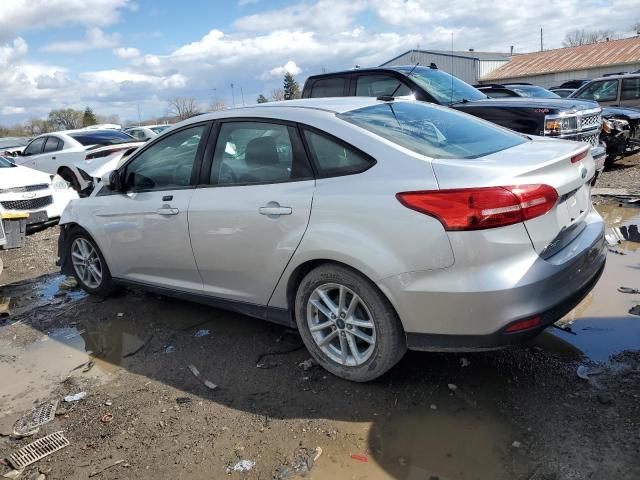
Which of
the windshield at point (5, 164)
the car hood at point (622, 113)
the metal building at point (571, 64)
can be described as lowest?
the car hood at point (622, 113)

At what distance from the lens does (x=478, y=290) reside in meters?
2.70

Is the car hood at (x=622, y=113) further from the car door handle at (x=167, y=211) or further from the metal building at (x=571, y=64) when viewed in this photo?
the metal building at (x=571, y=64)

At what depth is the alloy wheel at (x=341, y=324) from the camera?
3199mm

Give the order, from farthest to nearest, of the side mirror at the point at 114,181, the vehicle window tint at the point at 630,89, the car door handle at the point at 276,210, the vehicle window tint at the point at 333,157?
1. the vehicle window tint at the point at 630,89
2. the side mirror at the point at 114,181
3. the car door handle at the point at 276,210
4. the vehicle window tint at the point at 333,157

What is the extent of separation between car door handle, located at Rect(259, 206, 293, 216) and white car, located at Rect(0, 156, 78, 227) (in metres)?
6.55

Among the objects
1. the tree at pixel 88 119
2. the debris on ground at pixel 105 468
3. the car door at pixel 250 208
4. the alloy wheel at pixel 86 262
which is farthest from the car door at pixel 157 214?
the tree at pixel 88 119

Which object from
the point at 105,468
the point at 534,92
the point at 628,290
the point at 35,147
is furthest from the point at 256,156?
the point at 35,147

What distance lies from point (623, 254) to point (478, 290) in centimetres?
359

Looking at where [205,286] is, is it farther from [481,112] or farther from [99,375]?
[481,112]

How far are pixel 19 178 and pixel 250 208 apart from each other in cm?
733

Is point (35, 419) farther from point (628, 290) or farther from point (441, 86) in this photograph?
point (441, 86)

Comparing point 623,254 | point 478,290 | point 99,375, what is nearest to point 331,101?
point 478,290

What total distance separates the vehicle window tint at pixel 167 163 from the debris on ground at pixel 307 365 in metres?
1.60

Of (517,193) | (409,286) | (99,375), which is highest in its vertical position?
(517,193)
